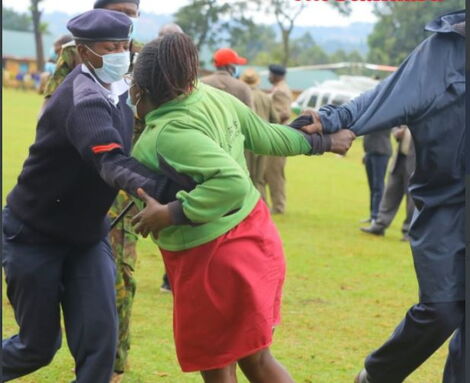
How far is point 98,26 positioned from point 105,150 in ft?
2.83

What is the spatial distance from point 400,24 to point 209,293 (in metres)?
75.0

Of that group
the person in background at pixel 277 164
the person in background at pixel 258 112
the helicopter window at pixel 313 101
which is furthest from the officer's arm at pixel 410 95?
the helicopter window at pixel 313 101

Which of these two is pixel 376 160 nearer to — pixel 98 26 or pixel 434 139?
pixel 434 139

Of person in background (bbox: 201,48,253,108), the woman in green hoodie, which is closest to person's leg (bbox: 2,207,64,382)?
the woman in green hoodie

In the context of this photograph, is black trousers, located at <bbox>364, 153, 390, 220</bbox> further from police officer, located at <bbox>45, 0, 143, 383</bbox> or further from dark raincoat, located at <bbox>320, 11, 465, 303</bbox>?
dark raincoat, located at <bbox>320, 11, 465, 303</bbox>

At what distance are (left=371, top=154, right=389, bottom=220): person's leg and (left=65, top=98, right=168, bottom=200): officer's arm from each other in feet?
33.7

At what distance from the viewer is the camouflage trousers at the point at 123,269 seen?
20.0 ft

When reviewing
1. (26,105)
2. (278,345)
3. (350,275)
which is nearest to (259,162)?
(350,275)

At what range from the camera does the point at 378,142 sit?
1439cm

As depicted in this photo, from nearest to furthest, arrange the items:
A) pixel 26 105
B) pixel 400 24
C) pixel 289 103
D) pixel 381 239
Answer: pixel 381 239 → pixel 289 103 → pixel 26 105 → pixel 400 24

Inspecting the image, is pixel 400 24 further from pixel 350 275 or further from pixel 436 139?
pixel 436 139

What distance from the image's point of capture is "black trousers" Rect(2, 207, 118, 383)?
4.82 m

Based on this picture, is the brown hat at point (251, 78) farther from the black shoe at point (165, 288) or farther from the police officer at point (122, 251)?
the police officer at point (122, 251)

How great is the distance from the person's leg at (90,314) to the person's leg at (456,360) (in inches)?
63.6
